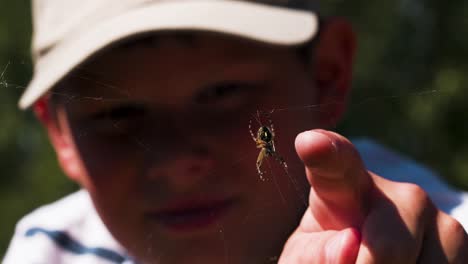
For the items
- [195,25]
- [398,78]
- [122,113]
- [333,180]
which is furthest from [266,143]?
[398,78]

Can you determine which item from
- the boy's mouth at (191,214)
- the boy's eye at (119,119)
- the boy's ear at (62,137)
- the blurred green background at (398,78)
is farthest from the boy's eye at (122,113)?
the blurred green background at (398,78)

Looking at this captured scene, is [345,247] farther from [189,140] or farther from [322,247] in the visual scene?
[189,140]

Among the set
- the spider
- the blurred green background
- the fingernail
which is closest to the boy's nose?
the spider

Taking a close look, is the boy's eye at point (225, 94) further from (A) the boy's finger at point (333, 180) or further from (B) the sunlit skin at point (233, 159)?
(A) the boy's finger at point (333, 180)

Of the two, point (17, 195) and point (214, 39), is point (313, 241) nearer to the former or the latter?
point (214, 39)

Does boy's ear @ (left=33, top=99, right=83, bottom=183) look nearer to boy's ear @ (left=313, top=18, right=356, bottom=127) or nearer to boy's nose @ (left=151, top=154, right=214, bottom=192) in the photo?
boy's nose @ (left=151, top=154, right=214, bottom=192)

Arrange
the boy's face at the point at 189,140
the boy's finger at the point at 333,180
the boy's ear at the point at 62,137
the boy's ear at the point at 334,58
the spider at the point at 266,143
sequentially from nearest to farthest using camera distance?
the boy's finger at the point at 333,180 < the spider at the point at 266,143 < the boy's face at the point at 189,140 < the boy's ear at the point at 334,58 < the boy's ear at the point at 62,137
